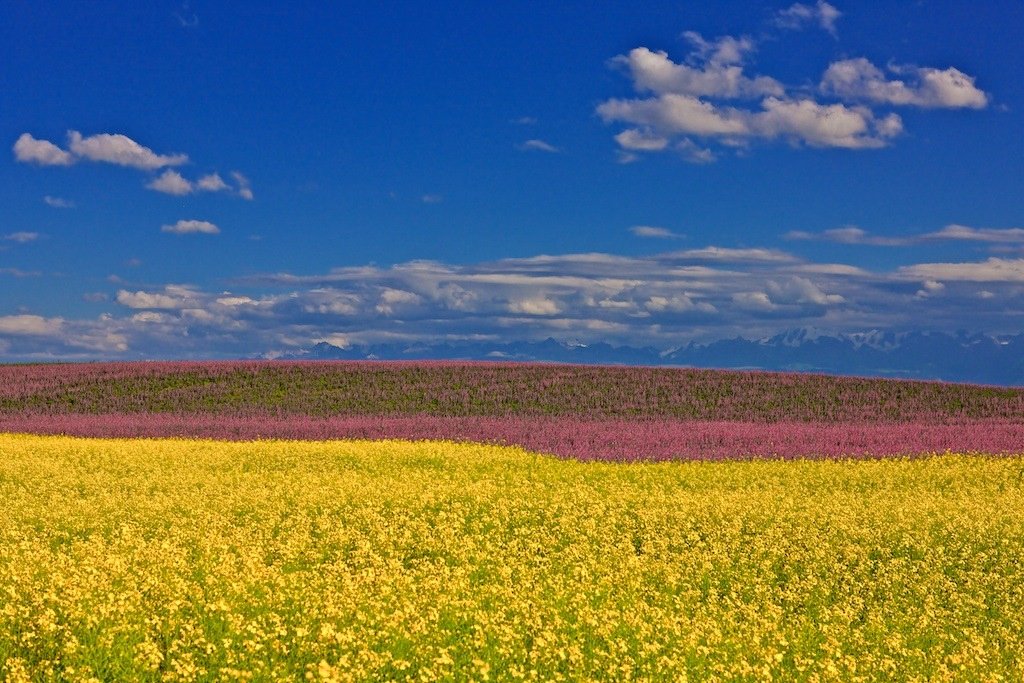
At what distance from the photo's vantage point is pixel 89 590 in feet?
27.4

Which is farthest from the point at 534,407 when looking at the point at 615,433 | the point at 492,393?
the point at 615,433

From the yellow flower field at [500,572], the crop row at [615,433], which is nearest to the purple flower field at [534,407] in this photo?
the crop row at [615,433]

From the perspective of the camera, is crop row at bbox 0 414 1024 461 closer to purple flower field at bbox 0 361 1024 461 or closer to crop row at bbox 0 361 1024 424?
purple flower field at bbox 0 361 1024 461

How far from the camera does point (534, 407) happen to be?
117ft

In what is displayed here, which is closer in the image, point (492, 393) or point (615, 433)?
point (615, 433)

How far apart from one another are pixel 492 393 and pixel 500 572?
1075 inches

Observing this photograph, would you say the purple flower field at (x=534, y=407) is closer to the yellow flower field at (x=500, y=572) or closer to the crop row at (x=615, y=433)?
the crop row at (x=615, y=433)

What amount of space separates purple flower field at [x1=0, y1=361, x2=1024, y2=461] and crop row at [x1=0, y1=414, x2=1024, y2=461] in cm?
7

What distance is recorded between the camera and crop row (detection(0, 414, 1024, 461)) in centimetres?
2509

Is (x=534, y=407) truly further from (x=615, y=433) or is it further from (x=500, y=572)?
(x=500, y=572)

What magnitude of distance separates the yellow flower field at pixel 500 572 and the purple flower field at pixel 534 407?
5.35 metres

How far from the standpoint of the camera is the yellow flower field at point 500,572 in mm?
7562

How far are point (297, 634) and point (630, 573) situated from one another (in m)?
4.81

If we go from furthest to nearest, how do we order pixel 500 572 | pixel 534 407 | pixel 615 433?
pixel 534 407, pixel 615 433, pixel 500 572
